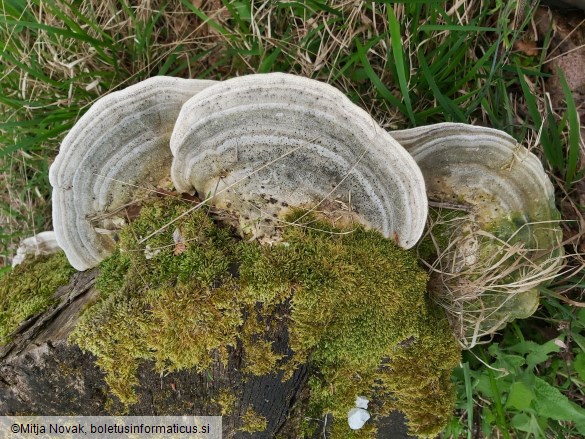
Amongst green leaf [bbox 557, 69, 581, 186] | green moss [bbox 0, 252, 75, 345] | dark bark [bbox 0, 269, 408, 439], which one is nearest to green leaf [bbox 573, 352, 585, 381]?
green leaf [bbox 557, 69, 581, 186]

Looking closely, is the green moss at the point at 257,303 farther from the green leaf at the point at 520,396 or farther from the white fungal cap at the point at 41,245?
the white fungal cap at the point at 41,245

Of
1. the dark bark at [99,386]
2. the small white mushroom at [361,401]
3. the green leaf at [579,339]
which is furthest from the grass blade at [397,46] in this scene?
the green leaf at [579,339]

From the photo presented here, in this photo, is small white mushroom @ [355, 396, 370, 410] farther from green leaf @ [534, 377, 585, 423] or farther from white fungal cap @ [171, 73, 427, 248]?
green leaf @ [534, 377, 585, 423]

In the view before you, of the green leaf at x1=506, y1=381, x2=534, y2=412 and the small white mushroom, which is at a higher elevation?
the small white mushroom

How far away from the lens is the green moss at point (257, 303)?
7.26 feet

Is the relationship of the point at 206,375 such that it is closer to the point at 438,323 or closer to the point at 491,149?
the point at 438,323

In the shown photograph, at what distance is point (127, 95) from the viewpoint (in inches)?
86.6

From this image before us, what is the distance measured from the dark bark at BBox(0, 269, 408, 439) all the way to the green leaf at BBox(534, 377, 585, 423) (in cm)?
160

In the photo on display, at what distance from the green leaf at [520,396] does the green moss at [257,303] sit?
80 cm

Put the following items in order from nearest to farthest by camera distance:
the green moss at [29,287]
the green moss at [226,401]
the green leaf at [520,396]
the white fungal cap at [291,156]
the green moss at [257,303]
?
1. the white fungal cap at [291,156]
2. the green moss at [257,303]
3. the green moss at [226,401]
4. the green moss at [29,287]
5. the green leaf at [520,396]

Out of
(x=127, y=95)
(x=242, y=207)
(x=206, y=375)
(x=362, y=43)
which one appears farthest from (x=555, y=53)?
(x=206, y=375)

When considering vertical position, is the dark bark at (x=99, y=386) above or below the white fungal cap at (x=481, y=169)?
below

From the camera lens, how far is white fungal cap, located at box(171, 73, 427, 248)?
202cm

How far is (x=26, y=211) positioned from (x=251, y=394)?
2367 millimetres
